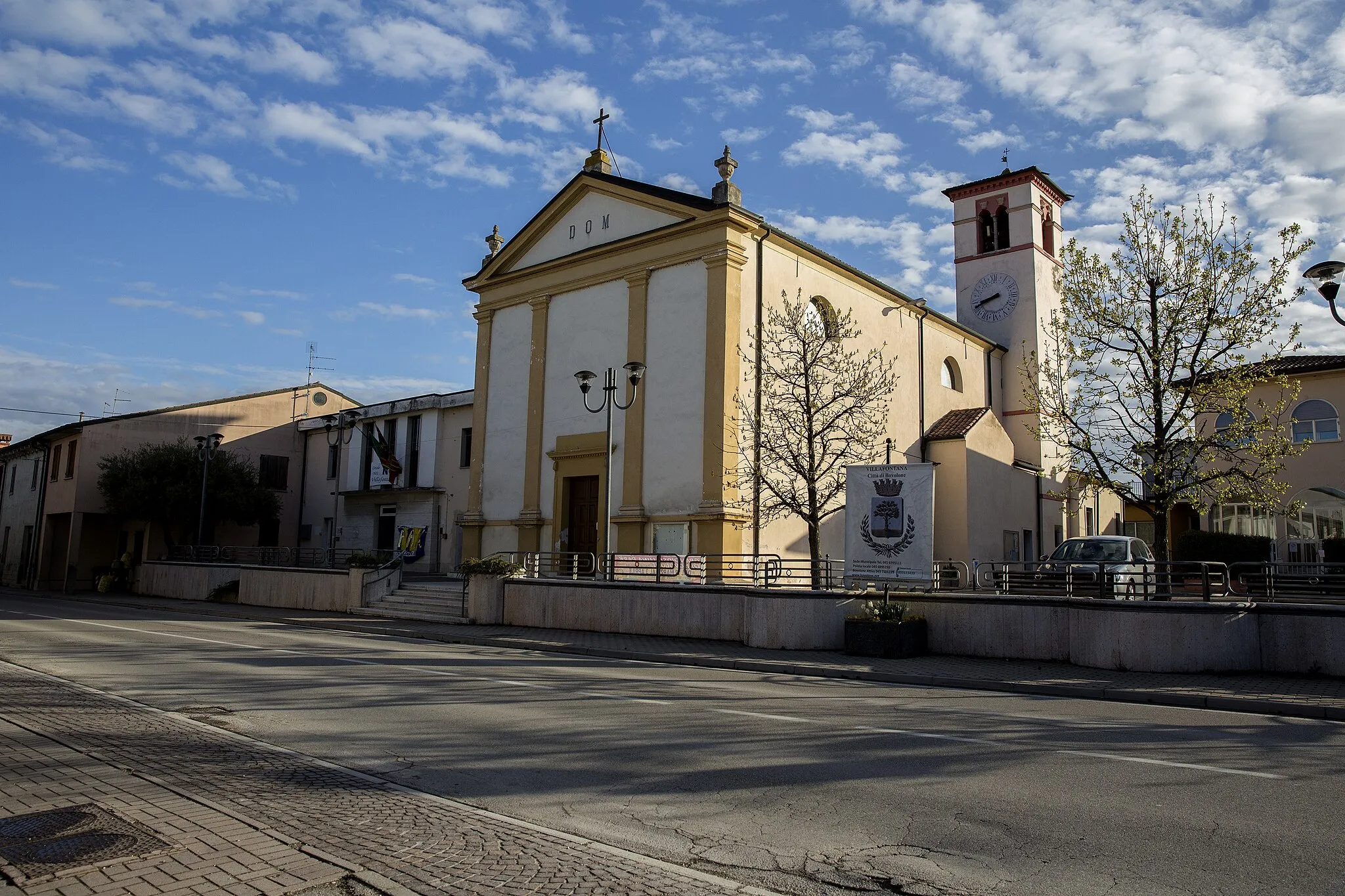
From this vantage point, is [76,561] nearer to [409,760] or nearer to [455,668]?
[455,668]

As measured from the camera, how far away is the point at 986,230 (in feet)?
130

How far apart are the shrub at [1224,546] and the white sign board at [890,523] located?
14234 millimetres

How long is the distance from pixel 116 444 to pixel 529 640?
105 feet

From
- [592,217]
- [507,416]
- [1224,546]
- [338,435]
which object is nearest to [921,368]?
[1224,546]

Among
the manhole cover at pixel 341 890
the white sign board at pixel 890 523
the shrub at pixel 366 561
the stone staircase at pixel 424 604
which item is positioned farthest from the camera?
the shrub at pixel 366 561

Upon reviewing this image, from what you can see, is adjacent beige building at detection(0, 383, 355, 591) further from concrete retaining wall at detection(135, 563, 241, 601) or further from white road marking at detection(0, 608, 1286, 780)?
white road marking at detection(0, 608, 1286, 780)

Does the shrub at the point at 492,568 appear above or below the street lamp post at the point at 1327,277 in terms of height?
below

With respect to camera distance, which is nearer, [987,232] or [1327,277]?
[1327,277]

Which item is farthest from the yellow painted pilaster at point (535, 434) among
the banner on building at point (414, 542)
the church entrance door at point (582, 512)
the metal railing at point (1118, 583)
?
the metal railing at point (1118, 583)

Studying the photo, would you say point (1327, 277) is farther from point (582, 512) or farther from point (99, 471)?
point (99, 471)

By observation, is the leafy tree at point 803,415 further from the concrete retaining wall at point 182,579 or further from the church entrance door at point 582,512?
the concrete retaining wall at point 182,579

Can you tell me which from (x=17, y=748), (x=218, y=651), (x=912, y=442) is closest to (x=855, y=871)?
(x=17, y=748)

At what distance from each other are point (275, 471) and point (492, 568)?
26.5 metres

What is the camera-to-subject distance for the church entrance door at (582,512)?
26.8 meters
